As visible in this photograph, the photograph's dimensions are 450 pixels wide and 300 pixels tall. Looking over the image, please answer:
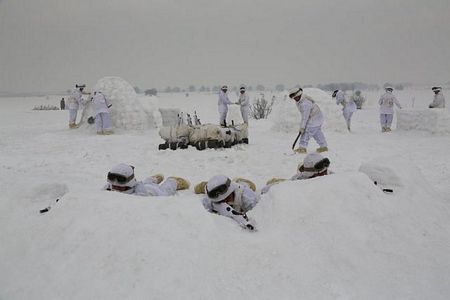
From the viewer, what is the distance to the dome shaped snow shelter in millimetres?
11750

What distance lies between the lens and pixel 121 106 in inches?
464

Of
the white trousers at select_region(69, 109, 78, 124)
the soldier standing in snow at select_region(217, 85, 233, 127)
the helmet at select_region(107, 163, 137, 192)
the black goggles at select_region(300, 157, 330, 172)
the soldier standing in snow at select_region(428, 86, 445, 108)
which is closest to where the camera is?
the helmet at select_region(107, 163, 137, 192)

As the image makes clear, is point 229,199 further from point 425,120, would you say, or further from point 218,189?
point 425,120

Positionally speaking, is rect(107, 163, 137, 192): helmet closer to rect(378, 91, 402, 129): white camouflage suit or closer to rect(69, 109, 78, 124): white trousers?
rect(69, 109, 78, 124): white trousers

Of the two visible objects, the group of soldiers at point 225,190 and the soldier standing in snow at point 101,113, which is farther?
the soldier standing in snow at point 101,113

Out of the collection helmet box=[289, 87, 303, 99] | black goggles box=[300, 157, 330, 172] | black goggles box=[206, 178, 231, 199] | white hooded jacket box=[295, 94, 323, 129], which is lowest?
black goggles box=[206, 178, 231, 199]

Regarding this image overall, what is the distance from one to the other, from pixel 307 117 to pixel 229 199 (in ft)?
15.1

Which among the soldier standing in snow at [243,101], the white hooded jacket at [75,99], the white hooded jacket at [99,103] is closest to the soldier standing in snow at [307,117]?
the soldier standing in snow at [243,101]

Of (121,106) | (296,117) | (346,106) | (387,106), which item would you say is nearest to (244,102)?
(296,117)

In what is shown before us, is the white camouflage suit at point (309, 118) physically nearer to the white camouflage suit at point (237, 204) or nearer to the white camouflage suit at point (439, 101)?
the white camouflage suit at point (237, 204)

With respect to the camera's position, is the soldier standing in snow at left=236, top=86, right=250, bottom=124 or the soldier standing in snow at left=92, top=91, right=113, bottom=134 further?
the soldier standing in snow at left=236, top=86, right=250, bottom=124

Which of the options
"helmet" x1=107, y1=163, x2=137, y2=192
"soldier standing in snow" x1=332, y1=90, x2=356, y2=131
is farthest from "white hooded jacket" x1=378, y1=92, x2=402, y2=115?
"helmet" x1=107, y1=163, x2=137, y2=192

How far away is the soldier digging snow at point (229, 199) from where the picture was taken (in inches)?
118

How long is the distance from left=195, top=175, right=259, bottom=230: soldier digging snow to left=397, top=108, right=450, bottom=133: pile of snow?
886 cm
